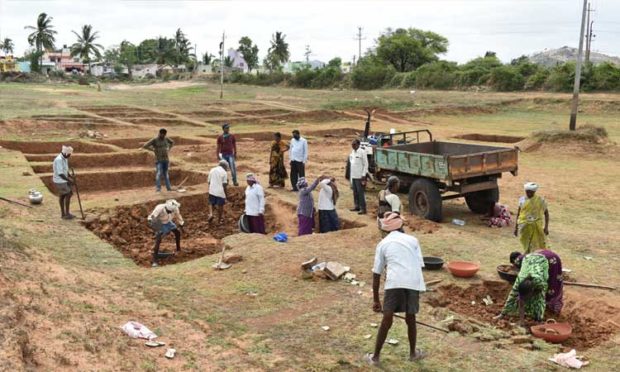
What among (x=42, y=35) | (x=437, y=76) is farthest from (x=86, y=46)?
(x=437, y=76)

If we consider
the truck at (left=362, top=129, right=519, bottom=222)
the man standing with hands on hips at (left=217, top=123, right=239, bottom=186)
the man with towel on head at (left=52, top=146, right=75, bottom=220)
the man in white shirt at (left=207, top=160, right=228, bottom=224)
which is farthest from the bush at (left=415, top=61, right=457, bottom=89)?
the man with towel on head at (left=52, top=146, right=75, bottom=220)

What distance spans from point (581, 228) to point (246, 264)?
22.1ft

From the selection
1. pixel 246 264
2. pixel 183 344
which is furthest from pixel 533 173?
pixel 183 344

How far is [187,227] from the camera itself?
13125 mm

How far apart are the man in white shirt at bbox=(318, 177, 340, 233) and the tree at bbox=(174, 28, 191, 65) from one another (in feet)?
329

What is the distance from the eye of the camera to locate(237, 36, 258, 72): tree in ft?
351

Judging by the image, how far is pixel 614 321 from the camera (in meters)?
6.96

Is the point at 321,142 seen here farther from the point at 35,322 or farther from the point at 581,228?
the point at 35,322

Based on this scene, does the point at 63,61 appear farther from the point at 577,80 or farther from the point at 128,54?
the point at 577,80

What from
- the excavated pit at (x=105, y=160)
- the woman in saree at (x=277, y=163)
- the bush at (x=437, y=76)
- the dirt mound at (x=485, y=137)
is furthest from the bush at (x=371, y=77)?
the woman in saree at (x=277, y=163)

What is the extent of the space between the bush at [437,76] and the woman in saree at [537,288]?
5492cm

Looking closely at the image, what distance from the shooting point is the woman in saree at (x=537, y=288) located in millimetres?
6703

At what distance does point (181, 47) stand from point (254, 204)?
10439cm

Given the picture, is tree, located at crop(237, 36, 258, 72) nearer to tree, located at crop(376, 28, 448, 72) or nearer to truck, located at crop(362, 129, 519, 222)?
tree, located at crop(376, 28, 448, 72)
